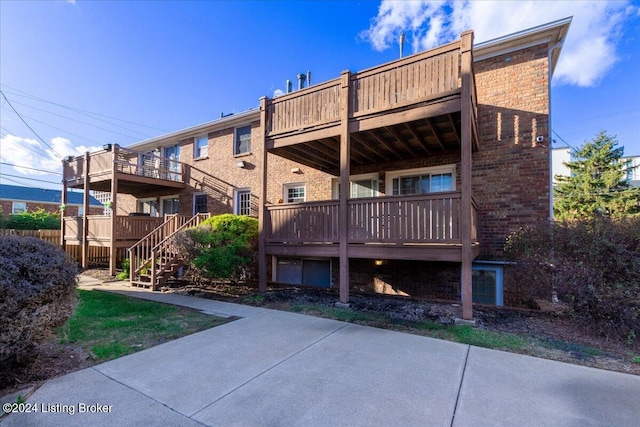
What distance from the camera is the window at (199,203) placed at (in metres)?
13.1

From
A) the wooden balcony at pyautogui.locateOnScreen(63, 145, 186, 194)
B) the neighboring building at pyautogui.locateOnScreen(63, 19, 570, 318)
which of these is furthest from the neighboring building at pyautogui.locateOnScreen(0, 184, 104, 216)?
the neighboring building at pyautogui.locateOnScreen(63, 19, 570, 318)

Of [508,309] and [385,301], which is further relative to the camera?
[385,301]

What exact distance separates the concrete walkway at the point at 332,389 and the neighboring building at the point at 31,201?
90.0ft

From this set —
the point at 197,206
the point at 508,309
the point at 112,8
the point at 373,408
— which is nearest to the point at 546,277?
the point at 508,309

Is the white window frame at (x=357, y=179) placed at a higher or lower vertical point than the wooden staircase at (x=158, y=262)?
higher

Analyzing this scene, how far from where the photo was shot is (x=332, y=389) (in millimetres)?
3070

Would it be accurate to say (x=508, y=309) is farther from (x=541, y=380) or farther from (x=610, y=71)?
(x=610, y=71)

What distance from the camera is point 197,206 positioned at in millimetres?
13281

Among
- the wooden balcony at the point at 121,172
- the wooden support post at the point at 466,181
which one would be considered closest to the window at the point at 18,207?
the wooden balcony at the point at 121,172

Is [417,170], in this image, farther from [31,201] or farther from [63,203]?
[31,201]

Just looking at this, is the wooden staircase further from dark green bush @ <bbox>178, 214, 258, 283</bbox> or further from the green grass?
the green grass

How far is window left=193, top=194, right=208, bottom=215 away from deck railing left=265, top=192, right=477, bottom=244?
6340 millimetres

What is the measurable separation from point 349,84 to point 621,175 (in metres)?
25.2

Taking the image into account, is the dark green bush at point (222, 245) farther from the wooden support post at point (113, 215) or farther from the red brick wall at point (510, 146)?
the red brick wall at point (510, 146)
